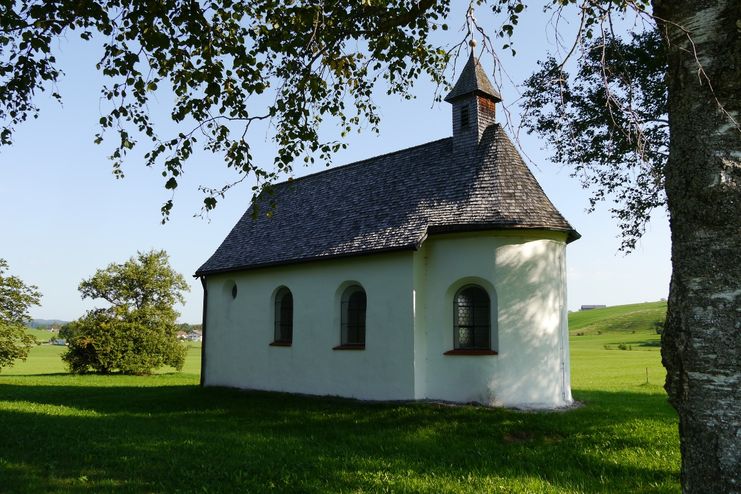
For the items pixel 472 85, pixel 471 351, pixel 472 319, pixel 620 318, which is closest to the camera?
pixel 471 351

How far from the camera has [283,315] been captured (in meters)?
18.3

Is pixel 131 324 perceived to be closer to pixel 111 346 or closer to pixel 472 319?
pixel 111 346

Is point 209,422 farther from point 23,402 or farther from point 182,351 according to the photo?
point 182,351

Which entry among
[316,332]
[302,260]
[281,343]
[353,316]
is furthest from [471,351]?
[281,343]

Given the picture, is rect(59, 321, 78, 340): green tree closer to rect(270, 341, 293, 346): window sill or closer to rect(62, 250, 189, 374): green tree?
rect(62, 250, 189, 374): green tree

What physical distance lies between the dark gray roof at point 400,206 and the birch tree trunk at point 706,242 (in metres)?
9.91

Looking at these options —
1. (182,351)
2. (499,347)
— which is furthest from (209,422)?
(182,351)

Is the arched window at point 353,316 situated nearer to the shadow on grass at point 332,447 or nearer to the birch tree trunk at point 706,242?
the shadow on grass at point 332,447

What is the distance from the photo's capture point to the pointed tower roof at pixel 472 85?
53.5ft

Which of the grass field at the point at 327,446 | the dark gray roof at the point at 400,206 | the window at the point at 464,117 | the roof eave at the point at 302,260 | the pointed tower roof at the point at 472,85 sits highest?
the pointed tower roof at the point at 472,85

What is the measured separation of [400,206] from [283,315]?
574 cm

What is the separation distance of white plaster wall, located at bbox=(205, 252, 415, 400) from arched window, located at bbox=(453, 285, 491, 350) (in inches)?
51.3

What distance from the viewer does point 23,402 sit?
1627cm

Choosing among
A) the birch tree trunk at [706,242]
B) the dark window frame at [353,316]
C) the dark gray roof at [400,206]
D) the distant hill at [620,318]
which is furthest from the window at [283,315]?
the distant hill at [620,318]
